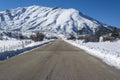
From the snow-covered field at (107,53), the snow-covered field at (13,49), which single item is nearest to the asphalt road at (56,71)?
the snow-covered field at (107,53)

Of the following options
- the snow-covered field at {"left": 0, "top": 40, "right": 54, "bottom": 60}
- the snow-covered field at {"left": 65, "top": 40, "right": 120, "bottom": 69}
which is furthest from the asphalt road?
the snow-covered field at {"left": 0, "top": 40, "right": 54, "bottom": 60}

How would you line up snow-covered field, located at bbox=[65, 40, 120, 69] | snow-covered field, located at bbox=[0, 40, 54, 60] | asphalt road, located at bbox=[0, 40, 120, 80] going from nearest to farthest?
asphalt road, located at bbox=[0, 40, 120, 80] → snow-covered field, located at bbox=[65, 40, 120, 69] → snow-covered field, located at bbox=[0, 40, 54, 60]

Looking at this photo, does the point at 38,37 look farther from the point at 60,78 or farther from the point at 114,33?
the point at 60,78

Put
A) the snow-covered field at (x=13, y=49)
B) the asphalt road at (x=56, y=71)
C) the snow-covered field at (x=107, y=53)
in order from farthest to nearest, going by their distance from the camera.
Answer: the snow-covered field at (x=13, y=49), the snow-covered field at (x=107, y=53), the asphalt road at (x=56, y=71)

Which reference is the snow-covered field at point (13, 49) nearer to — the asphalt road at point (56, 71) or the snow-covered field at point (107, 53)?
the asphalt road at point (56, 71)

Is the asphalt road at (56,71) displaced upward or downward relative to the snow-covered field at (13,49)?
upward

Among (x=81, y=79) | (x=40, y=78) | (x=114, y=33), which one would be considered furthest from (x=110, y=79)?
(x=114, y=33)

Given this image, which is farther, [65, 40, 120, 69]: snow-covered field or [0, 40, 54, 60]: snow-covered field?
[0, 40, 54, 60]: snow-covered field

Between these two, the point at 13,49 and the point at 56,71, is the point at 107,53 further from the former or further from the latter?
the point at 13,49

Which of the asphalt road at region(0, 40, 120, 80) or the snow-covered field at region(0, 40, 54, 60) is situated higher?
the asphalt road at region(0, 40, 120, 80)

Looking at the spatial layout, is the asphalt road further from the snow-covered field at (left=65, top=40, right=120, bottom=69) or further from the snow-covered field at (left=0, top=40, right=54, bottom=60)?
the snow-covered field at (left=0, top=40, right=54, bottom=60)

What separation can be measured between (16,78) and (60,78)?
6.41 ft

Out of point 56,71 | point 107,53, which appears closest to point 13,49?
point 107,53

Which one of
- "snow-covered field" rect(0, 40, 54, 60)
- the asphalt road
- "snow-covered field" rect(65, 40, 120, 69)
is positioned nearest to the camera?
the asphalt road
